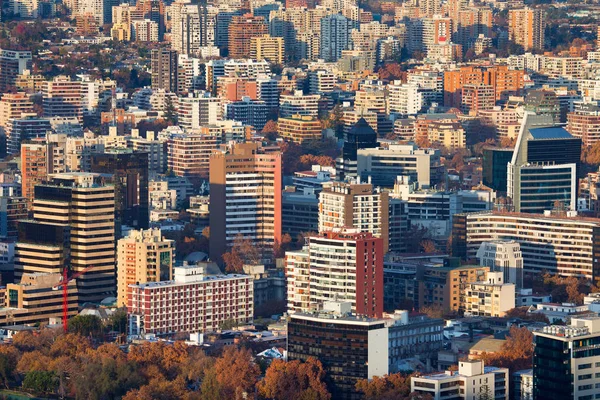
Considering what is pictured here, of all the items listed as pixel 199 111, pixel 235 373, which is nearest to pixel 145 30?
pixel 199 111

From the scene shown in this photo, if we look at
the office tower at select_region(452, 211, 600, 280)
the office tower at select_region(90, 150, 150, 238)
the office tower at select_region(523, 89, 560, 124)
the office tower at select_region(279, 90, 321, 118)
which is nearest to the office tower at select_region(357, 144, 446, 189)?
the office tower at select_region(523, 89, 560, 124)

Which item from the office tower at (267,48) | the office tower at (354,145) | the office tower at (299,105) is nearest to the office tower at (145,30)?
the office tower at (267,48)

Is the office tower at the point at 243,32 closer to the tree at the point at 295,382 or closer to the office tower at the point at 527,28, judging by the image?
the office tower at the point at 527,28

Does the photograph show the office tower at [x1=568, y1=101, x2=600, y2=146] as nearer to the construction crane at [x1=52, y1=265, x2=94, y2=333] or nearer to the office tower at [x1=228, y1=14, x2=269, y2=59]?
the office tower at [x1=228, y1=14, x2=269, y2=59]

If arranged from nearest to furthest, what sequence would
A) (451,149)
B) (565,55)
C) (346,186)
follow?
1. (346,186)
2. (451,149)
3. (565,55)

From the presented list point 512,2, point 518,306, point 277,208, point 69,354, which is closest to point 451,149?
point 277,208

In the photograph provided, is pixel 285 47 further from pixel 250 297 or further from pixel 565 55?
pixel 250 297

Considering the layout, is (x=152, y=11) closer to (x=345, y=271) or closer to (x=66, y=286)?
(x=66, y=286)
